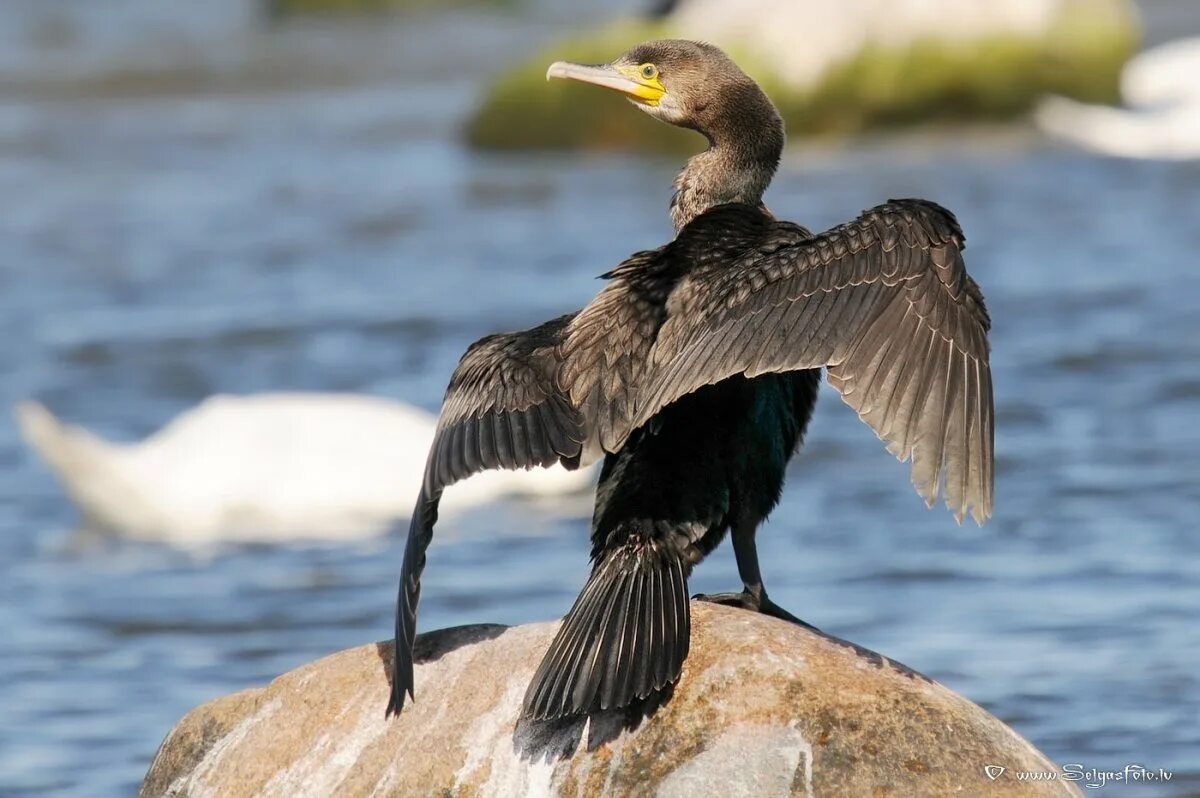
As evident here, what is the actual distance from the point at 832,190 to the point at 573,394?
855 centimetres

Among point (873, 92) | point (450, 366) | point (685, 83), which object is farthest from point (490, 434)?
point (873, 92)

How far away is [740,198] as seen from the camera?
489cm

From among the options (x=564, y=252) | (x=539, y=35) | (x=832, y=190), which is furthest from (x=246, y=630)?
(x=539, y=35)

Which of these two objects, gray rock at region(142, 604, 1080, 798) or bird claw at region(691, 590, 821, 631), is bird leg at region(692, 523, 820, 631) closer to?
bird claw at region(691, 590, 821, 631)

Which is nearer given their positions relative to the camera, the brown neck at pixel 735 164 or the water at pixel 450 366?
the brown neck at pixel 735 164

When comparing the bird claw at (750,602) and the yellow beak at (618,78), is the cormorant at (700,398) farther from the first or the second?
the yellow beak at (618,78)

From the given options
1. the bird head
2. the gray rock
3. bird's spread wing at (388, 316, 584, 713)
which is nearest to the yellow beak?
the bird head

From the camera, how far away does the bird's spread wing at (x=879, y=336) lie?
397 centimetres

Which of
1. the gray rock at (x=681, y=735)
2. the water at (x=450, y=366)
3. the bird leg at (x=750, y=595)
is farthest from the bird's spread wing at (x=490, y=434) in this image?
the water at (x=450, y=366)

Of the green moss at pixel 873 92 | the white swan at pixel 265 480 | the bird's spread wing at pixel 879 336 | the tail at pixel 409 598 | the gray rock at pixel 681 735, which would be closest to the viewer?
the bird's spread wing at pixel 879 336

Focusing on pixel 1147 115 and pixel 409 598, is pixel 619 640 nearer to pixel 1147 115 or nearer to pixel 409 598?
pixel 409 598

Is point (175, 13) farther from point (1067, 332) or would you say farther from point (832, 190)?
point (1067, 332)

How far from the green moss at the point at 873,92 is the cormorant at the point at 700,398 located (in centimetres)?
994

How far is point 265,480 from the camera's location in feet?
26.0
